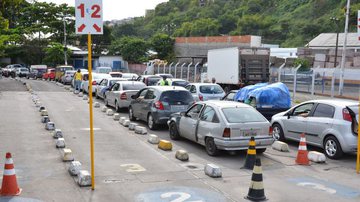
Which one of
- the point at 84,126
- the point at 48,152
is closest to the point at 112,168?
the point at 48,152

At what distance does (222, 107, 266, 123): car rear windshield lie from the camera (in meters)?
10.8

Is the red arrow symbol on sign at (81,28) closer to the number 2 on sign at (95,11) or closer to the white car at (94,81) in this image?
the number 2 on sign at (95,11)

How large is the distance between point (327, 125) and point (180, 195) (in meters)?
5.22

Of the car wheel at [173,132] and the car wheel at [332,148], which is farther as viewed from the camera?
the car wheel at [173,132]

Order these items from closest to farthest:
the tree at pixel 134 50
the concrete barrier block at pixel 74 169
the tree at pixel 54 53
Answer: the concrete barrier block at pixel 74 169
the tree at pixel 134 50
the tree at pixel 54 53

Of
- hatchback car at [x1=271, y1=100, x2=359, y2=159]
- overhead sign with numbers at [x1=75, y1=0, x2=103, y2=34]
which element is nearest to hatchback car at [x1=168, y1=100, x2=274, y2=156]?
hatchback car at [x1=271, y1=100, x2=359, y2=159]

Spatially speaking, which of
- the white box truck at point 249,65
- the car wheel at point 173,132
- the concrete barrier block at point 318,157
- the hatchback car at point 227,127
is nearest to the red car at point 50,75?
the white box truck at point 249,65

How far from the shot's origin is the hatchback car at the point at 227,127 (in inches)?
412

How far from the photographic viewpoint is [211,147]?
35.8ft

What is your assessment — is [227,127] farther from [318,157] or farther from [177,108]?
[177,108]

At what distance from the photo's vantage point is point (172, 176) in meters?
8.92

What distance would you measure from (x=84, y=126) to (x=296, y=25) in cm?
9244

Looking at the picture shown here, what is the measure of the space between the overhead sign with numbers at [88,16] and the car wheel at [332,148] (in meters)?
6.60

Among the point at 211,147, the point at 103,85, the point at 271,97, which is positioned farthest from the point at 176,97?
the point at 103,85
